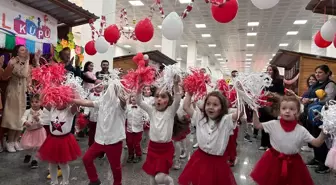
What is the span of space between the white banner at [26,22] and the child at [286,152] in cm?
399

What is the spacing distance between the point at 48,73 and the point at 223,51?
689 inches

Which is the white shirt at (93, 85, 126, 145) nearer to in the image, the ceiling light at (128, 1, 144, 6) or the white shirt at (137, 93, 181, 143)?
the white shirt at (137, 93, 181, 143)

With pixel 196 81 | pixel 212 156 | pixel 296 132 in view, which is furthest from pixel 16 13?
pixel 296 132

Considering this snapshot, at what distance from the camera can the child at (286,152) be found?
2.32 m

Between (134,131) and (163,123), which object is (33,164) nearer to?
(134,131)

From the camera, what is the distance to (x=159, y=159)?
2.51 m

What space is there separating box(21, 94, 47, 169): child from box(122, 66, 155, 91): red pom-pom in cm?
168

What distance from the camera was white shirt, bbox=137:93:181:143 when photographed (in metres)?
2.58

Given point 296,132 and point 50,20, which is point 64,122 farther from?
point 50,20

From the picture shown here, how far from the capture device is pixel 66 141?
2805 mm

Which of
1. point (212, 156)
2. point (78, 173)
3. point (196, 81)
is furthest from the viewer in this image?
point (78, 173)

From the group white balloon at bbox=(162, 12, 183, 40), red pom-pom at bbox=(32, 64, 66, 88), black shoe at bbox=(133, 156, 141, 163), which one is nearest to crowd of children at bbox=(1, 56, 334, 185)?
red pom-pom at bbox=(32, 64, 66, 88)

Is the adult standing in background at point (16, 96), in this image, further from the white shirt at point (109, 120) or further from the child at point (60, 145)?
the white shirt at point (109, 120)

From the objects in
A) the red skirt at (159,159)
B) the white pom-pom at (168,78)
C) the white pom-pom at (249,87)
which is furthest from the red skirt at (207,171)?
the white pom-pom at (168,78)
